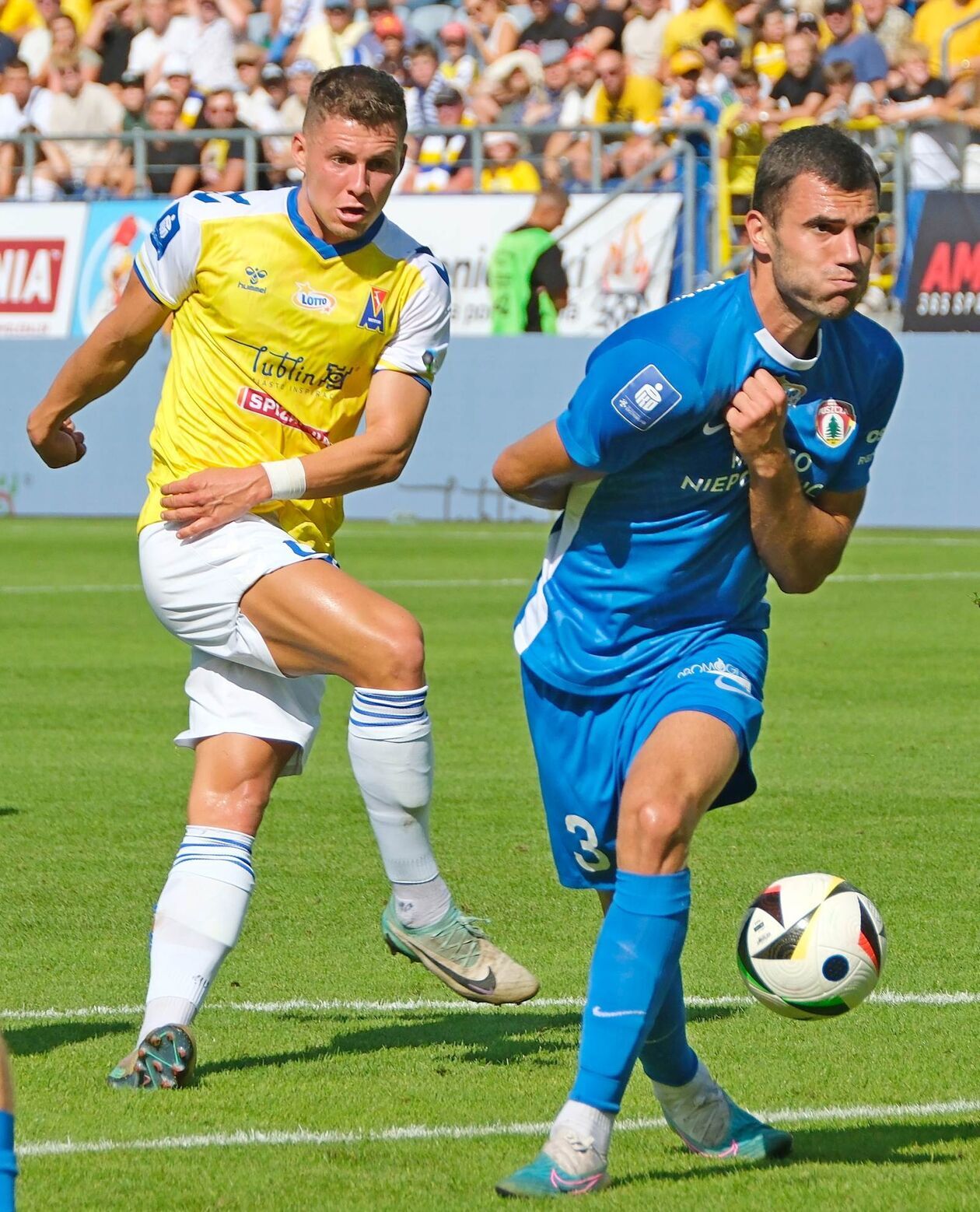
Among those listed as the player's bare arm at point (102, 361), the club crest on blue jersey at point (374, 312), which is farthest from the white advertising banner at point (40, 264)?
the club crest on blue jersey at point (374, 312)

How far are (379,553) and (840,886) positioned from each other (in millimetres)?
14536

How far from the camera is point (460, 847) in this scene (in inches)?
301

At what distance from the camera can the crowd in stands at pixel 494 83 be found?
847 inches

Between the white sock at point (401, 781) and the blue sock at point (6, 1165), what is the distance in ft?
6.97

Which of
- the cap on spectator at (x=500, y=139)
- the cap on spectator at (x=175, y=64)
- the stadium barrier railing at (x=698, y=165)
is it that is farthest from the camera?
the cap on spectator at (x=175, y=64)

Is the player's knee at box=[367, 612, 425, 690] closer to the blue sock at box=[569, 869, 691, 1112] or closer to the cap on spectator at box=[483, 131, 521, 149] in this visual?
the blue sock at box=[569, 869, 691, 1112]

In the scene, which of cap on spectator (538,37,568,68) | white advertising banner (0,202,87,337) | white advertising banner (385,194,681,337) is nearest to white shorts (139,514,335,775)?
white advertising banner (385,194,681,337)

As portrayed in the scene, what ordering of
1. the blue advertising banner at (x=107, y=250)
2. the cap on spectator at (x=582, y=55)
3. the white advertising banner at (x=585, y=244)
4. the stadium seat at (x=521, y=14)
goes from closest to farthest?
1. the white advertising banner at (x=585, y=244)
2. the blue advertising banner at (x=107, y=250)
3. the cap on spectator at (x=582, y=55)
4. the stadium seat at (x=521, y=14)

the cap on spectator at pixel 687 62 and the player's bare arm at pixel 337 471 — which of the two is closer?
the player's bare arm at pixel 337 471

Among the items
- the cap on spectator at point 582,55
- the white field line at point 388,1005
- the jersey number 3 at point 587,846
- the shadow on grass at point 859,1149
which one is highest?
the cap on spectator at point 582,55

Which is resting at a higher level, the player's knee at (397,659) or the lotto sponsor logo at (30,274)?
the player's knee at (397,659)

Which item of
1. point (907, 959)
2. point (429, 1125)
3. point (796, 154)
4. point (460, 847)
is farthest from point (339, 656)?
point (460, 847)

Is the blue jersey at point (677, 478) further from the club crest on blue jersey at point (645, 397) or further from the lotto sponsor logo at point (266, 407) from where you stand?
the lotto sponsor logo at point (266, 407)

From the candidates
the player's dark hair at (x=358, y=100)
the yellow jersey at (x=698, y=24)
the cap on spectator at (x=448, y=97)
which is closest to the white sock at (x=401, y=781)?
the player's dark hair at (x=358, y=100)
